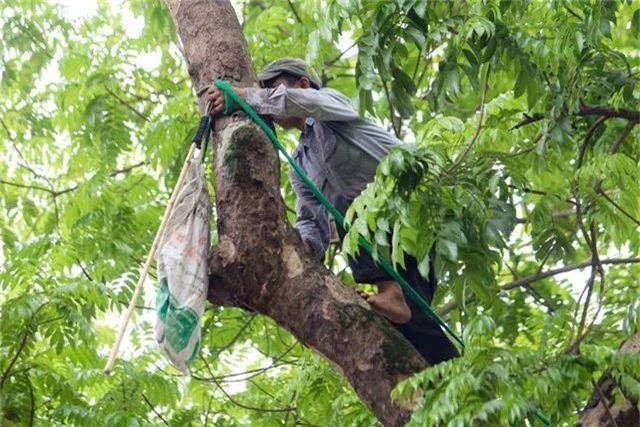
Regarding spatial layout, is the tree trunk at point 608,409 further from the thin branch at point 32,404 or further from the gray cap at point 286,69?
the thin branch at point 32,404

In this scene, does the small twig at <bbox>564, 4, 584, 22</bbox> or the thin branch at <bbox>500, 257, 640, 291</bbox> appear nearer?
the small twig at <bbox>564, 4, 584, 22</bbox>

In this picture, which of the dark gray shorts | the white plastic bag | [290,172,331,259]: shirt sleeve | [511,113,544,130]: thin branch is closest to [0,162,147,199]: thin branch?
[290,172,331,259]: shirt sleeve

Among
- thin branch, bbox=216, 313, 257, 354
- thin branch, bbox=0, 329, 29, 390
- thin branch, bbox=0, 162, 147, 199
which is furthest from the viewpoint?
thin branch, bbox=0, 162, 147, 199

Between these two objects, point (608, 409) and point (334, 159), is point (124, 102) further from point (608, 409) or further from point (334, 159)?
point (608, 409)

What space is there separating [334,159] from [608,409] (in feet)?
5.91

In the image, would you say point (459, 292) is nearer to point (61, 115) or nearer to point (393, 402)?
point (393, 402)

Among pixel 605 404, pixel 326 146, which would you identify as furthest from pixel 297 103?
pixel 605 404

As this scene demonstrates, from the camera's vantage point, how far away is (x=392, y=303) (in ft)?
18.6

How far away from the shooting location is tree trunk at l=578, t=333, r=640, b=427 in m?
4.88

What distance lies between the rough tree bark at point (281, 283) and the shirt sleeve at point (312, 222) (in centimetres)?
66

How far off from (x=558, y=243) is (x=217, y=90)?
5.50 ft

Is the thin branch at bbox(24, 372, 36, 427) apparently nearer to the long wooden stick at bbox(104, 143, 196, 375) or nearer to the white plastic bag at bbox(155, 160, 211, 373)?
the long wooden stick at bbox(104, 143, 196, 375)

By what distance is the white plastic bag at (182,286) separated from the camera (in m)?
5.15

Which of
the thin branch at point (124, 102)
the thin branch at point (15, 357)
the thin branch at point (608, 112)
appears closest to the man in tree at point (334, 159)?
the thin branch at point (608, 112)
